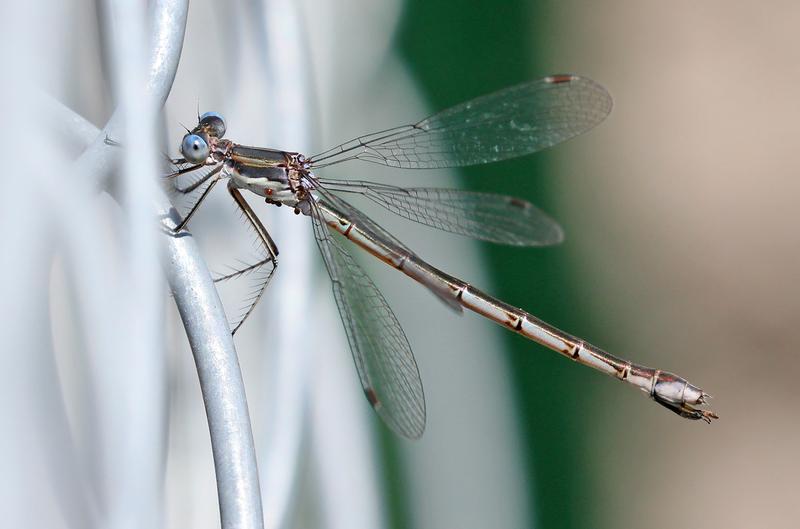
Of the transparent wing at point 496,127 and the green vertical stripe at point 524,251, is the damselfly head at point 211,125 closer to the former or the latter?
the transparent wing at point 496,127

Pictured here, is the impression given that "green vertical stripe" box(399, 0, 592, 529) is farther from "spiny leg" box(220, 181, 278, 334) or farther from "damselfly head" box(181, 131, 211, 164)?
"damselfly head" box(181, 131, 211, 164)

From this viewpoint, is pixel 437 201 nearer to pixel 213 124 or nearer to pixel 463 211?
pixel 463 211

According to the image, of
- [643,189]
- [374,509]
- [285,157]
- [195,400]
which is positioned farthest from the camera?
[643,189]

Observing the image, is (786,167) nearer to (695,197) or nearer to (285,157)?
(695,197)

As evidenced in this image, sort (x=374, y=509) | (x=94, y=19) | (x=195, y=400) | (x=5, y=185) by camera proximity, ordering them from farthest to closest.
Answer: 1. (x=374, y=509)
2. (x=195, y=400)
3. (x=94, y=19)
4. (x=5, y=185)

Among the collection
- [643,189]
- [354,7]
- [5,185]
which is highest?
[643,189]

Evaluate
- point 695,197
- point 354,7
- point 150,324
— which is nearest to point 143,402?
point 150,324
